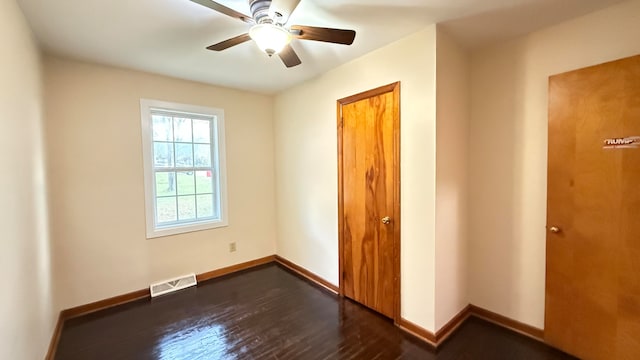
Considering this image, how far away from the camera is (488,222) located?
93.7 inches

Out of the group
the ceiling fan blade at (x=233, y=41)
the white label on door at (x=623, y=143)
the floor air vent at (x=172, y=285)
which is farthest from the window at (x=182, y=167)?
the white label on door at (x=623, y=143)

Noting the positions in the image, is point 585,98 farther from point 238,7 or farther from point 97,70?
point 97,70

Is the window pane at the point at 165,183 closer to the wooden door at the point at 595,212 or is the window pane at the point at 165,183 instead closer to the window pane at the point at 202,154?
the window pane at the point at 202,154

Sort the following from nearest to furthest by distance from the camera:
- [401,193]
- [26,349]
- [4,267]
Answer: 1. [4,267]
2. [26,349]
3. [401,193]

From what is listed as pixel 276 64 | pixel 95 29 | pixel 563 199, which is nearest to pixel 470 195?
pixel 563 199

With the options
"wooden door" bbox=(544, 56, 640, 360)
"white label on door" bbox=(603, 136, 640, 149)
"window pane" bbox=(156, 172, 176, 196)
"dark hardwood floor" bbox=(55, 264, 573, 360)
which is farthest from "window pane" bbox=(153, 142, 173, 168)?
"white label on door" bbox=(603, 136, 640, 149)

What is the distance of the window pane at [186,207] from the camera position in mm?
3271

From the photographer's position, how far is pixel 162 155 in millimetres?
3113

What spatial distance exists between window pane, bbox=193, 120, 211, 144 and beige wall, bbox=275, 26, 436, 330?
914mm

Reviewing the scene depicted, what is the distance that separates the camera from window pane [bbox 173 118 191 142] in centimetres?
321

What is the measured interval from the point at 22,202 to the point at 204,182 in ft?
6.11

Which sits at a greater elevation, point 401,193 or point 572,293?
point 401,193

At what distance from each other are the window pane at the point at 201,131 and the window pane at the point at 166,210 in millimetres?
790

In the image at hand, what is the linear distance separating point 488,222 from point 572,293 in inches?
27.7
